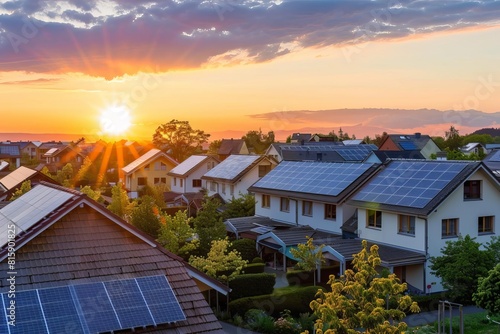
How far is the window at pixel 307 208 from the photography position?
37406mm

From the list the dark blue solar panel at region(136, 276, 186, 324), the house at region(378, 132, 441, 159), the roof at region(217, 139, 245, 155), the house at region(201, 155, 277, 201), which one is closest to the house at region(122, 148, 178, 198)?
the house at region(201, 155, 277, 201)

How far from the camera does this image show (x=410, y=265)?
28141 mm

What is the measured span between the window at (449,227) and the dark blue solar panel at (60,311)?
809 inches

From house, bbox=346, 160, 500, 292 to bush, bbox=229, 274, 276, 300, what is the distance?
6.48 m

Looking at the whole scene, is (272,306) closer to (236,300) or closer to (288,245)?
(236,300)

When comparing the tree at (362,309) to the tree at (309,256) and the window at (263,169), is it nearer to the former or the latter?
the tree at (309,256)

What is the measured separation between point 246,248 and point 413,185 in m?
11.2

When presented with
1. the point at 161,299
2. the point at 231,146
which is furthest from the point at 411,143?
the point at 161,299

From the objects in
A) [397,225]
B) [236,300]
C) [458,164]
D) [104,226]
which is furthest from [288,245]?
[104,226]

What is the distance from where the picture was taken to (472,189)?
29859mm

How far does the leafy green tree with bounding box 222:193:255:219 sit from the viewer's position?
46.4 m

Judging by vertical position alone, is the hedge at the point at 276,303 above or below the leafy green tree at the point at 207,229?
below

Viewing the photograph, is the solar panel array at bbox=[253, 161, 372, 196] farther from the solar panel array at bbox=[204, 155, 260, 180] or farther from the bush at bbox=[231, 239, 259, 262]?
the solar panel array at bbox=[204, 155, 260, 180]

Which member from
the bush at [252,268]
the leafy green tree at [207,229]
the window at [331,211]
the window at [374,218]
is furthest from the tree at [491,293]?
the window at [331,211]
